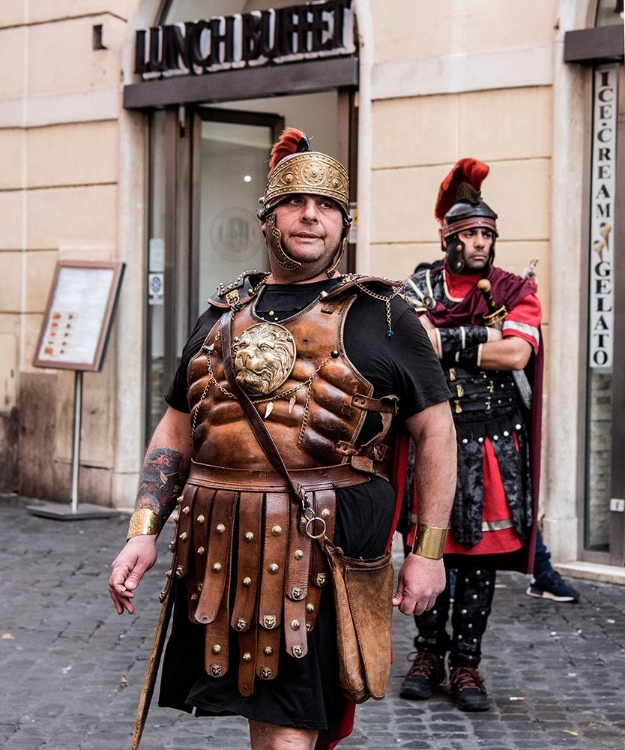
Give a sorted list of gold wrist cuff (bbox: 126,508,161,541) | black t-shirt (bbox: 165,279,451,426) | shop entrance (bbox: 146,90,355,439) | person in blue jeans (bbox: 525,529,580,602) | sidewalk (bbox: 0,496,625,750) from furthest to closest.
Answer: shop entrance (bbox: 146,90,355,439) → person in blue jeans (bbox: 525,529,580,602) → sidewalk (bbox: 0,496,625,750) → gold wrist cuff (bbox: 126,508,161,541) → black t-shirt (bbox: 165,279,451,426)

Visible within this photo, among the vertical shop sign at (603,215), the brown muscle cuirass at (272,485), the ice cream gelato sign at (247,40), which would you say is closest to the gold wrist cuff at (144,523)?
the brown muscle cuirass at (272,485)

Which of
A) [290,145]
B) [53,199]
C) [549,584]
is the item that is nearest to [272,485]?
[290,145]

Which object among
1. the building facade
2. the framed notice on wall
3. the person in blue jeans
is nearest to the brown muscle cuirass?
the person in blue jeans

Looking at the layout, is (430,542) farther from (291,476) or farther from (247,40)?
(247,40)

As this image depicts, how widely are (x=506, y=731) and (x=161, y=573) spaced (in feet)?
10.4

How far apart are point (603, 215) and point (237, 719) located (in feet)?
13.0

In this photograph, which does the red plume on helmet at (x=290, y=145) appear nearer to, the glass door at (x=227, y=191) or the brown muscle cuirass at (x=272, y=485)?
the brown muscle cuirass at (x=272, y=485)

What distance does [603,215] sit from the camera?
→ 7.09m

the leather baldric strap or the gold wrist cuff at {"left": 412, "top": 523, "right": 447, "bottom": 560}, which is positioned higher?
the leather baldric strap

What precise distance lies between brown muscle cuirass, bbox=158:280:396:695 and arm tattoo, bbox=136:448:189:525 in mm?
168

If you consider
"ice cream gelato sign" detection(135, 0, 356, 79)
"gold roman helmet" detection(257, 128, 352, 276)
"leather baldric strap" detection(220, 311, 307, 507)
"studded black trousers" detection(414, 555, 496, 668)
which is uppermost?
"ice cream gelato sign" detection(135, 0, 356, 79)

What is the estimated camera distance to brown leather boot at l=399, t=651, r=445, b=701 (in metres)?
4.73

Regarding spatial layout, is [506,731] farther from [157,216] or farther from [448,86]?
[157,216]

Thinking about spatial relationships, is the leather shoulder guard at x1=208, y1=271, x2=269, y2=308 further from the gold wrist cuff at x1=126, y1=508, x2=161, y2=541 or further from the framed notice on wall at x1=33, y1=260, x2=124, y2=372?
the framed notice on wall at x1=33, y1=260, x2=124, y2=372
